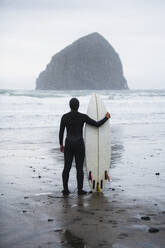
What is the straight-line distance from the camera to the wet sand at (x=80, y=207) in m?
3.80

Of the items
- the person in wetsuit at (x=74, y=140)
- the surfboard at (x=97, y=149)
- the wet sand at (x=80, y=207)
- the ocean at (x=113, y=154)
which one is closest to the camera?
the wet sand at (x=80, y=207)

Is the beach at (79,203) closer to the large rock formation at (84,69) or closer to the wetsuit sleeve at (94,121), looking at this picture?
the wetsuit sleeve at (94,121)

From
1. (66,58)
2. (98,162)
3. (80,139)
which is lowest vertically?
(98,162)

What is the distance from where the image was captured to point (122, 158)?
8.77 m

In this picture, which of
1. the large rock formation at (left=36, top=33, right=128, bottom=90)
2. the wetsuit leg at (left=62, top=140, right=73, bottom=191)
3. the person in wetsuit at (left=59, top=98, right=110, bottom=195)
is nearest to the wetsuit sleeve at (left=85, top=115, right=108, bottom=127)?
the person in wetsuit at (left=59, top=98, right=110, bottom=195)

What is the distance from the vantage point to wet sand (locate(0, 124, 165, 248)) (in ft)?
12.5

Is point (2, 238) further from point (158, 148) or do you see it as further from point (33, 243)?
point (158, 148)

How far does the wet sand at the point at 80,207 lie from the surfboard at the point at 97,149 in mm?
233

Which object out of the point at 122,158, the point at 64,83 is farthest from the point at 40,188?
the point at 64,83

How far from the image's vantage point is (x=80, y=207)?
16.3 ft

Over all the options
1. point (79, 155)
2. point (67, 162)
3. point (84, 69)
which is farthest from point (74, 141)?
point (84, 69)

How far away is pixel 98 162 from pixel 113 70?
114833 millimetres

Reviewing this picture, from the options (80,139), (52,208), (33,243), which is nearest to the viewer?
(33,243)

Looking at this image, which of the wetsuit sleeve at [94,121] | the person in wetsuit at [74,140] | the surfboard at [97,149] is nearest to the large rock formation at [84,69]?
the surfboard at [97,149]
